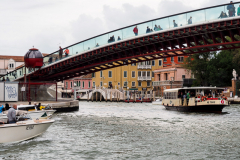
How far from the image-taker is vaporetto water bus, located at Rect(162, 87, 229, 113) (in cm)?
3478

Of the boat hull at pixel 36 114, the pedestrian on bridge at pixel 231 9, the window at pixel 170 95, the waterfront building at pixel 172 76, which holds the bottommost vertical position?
the boat hull at pixel 36 114

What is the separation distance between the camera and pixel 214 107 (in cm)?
3488

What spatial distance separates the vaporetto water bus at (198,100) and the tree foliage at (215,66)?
2558 centimetres

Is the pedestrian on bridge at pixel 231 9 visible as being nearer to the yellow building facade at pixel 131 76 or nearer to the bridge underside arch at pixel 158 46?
the bridge underside arch at pixel 158 46

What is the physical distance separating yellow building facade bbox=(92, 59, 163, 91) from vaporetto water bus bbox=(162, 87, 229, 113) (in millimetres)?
44380

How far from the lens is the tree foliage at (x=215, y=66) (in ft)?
213

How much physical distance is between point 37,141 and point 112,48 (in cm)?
2134

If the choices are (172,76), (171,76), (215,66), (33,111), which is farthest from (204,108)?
(171,76)

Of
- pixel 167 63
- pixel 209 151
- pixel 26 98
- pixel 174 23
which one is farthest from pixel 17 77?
pixel 167 63

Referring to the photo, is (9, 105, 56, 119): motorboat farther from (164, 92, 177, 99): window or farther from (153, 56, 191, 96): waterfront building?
(153, 56, 191, 96): waterfront building

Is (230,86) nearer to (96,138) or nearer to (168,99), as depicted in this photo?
(168,99)

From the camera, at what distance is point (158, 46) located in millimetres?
38438

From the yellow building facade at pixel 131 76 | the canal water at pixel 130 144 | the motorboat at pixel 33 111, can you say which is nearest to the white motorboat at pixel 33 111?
the motorboat at pixel 33 111

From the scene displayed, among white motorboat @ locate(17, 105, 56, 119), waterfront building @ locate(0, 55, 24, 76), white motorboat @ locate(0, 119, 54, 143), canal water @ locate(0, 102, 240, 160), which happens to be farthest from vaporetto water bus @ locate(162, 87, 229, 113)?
waterfront building @ locate(0, 55, 24, 76)
